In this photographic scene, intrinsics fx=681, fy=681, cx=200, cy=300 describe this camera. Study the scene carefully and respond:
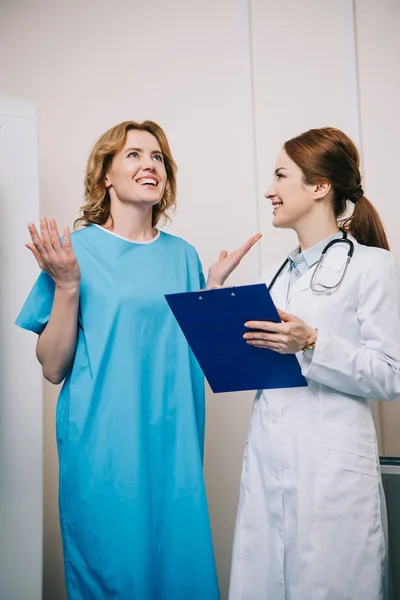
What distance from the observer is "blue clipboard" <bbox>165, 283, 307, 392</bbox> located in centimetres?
143

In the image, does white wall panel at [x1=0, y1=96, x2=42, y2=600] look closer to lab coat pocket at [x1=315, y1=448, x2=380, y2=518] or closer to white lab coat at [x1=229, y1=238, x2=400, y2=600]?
white lab coat at [x1=229, y1=238, x2=400, y2=600]

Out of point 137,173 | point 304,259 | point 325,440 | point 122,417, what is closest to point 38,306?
point 122,417

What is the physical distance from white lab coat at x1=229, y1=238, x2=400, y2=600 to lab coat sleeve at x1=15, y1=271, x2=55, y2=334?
62cm

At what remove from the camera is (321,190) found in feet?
5.92

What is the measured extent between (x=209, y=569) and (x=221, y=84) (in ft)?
6.21

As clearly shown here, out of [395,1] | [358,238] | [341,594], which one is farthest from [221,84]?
[341,594]

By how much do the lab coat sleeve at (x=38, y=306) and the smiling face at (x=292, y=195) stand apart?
2.09ft

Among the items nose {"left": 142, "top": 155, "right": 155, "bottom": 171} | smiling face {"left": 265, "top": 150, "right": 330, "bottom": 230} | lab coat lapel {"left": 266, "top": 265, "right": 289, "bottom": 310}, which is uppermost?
nose {"left": 142, "top": 155, "right": 155, "bottom": 171}

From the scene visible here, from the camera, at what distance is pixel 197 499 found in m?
1.77

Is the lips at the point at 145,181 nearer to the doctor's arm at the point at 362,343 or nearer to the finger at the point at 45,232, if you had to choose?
the finger at the point at 45,232

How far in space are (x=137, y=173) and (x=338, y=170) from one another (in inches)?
22.4

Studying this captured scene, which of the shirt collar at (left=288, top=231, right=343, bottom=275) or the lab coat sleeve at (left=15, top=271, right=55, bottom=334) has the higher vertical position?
the shirt collar at (left=288, top=231, right=343, bottom=275)

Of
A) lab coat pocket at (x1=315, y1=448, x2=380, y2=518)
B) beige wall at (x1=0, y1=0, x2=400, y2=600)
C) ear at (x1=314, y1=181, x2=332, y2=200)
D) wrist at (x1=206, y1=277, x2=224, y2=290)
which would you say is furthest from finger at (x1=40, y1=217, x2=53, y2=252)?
beige wall at (x1=0, y1=0, x2=400, y2=600)

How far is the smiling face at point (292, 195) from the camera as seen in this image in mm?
1804
